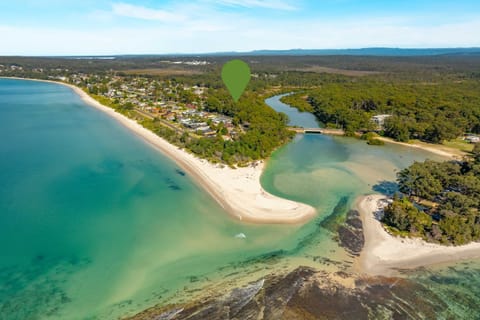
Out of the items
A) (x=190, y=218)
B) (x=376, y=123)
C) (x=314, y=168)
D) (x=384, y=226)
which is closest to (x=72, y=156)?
(x=190, y=218)

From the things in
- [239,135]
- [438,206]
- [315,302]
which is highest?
[239,135]

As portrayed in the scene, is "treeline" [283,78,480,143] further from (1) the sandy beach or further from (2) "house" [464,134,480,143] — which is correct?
(1) the sandy beach

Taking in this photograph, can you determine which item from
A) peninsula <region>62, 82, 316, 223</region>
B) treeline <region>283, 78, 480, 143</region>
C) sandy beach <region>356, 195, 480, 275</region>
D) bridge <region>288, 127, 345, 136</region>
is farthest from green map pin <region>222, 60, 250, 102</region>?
A: treeline <region>283, 78, 480, 143</region>

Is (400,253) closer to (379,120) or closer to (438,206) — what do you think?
(438,206)

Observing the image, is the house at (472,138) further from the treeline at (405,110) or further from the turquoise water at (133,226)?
the turquoise water at (133,226)

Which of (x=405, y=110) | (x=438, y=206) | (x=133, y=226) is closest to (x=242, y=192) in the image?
(x=133, y=226)

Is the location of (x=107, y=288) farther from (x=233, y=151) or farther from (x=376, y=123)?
(x=376, y=123)
